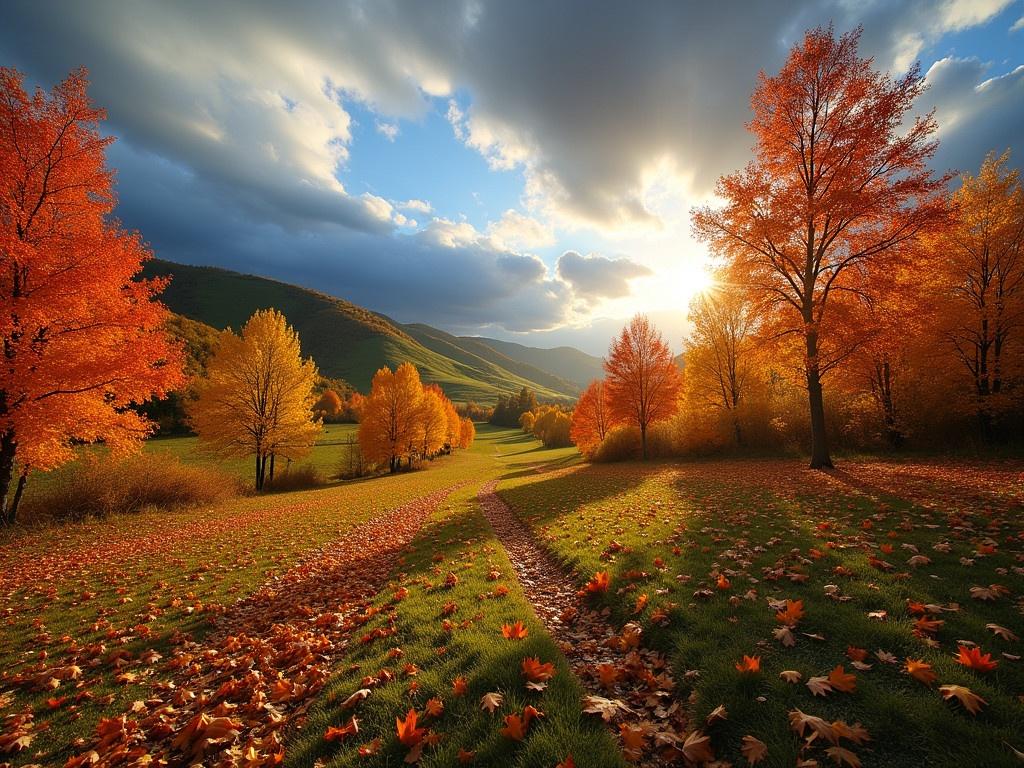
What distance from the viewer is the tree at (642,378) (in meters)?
28.4

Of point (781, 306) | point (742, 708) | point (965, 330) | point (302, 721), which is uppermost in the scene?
point (781, 306)

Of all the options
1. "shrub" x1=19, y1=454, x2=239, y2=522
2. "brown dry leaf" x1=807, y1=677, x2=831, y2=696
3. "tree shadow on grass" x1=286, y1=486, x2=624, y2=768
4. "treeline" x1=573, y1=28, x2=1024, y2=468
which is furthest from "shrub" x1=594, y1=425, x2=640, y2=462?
"brown dry leaf" x1=807, y1=677, x2=831, y2=696

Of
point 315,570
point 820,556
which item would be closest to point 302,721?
point 315,570

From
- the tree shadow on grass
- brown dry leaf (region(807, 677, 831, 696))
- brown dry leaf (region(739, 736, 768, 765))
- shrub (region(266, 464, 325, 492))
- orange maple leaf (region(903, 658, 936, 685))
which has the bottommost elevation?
shrub (region(266, 464, 325, 492))

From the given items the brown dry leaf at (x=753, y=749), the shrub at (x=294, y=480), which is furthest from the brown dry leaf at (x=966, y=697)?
the shrub at (x=294, y=480)

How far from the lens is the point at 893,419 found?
738 inches

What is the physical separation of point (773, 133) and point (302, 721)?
21.2 m

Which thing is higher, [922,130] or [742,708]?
[922,130]

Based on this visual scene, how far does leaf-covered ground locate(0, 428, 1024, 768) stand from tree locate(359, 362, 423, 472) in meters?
30.5

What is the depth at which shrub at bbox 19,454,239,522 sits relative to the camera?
1547 centimetres

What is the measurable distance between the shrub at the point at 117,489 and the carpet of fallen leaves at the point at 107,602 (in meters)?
1.37

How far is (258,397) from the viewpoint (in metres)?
27.4

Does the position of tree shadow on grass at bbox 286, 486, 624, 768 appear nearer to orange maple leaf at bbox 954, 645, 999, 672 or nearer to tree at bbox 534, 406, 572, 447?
orange maple leaf at bbox 954, 645, 999, 672

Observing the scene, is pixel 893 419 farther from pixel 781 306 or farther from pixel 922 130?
pixel 922 130
